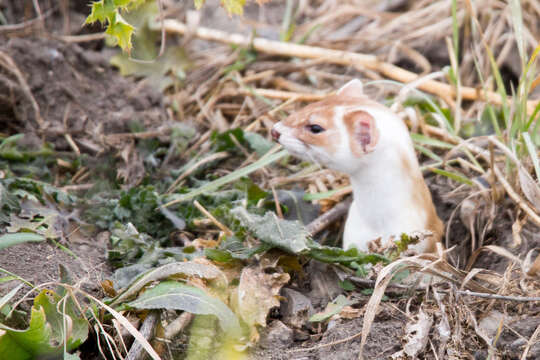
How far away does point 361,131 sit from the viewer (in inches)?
109

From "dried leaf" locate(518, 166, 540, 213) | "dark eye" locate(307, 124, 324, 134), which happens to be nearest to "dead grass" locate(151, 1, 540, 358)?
"dried leaf" locate(518, 166, 540, 213)

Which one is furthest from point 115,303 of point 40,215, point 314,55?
point 314,55

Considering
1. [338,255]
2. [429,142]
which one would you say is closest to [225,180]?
[338,255]

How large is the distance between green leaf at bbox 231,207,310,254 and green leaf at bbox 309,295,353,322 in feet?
0.79

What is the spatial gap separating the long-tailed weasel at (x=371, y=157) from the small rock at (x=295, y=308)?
610mm

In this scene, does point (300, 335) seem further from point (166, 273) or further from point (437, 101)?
point (437, 101)

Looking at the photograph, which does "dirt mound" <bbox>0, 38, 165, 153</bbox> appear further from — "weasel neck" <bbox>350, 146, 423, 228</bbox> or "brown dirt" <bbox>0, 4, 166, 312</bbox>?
"weasel neck" <bbox>350, 146, 423, 228</bbox>

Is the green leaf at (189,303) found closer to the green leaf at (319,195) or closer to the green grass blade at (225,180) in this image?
the green grass blade at (225,180)

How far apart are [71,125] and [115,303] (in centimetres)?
200

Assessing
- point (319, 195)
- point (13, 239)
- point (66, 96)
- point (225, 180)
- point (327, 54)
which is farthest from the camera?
point (327, 54)

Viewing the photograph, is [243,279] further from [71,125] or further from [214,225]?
[71,125]

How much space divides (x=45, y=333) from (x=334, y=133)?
1541mm

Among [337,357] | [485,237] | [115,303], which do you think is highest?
[115,303]

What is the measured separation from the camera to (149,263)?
2.54m
